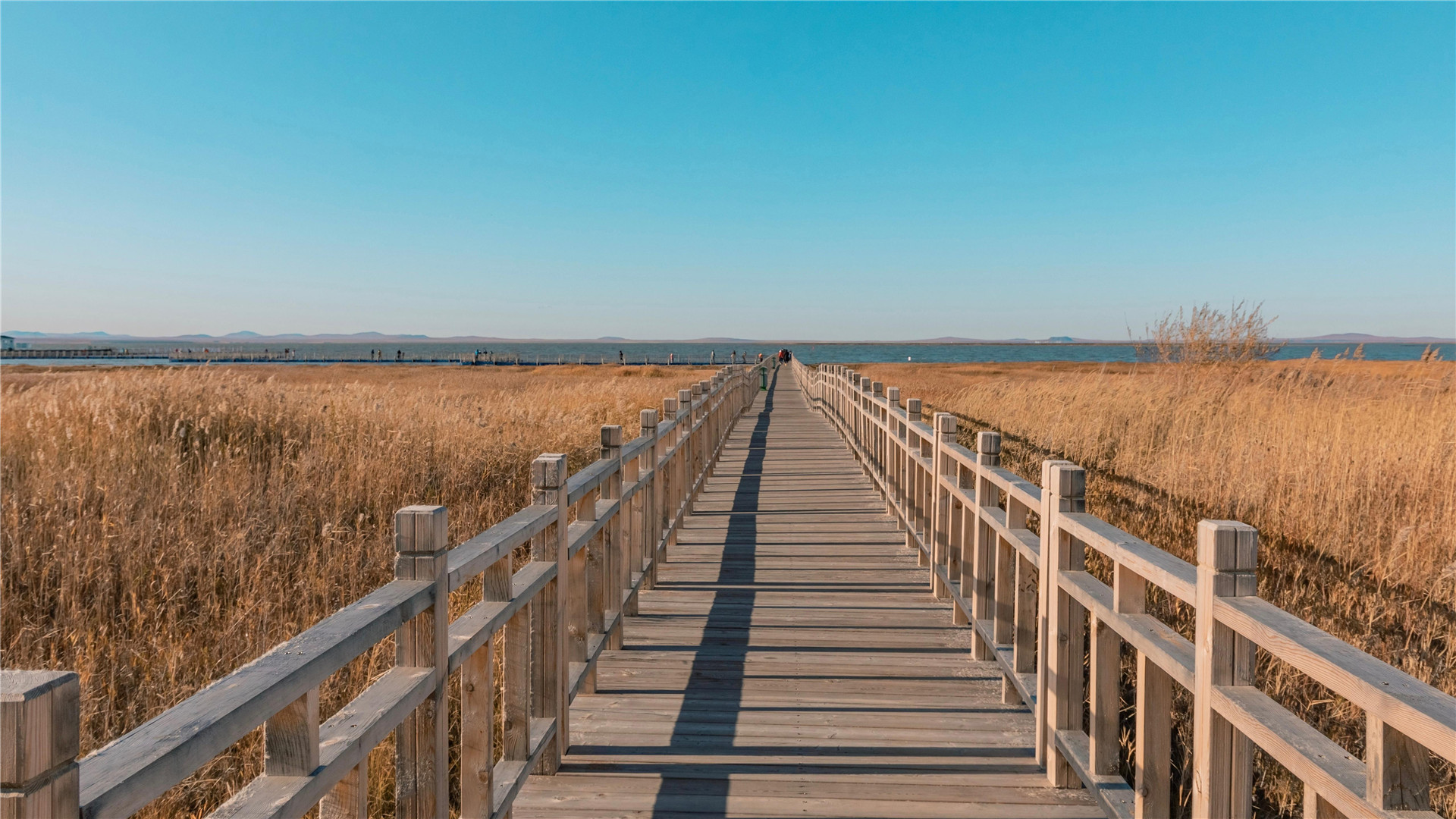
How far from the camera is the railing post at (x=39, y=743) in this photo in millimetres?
946

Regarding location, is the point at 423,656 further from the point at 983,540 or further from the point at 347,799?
the point at 983,540

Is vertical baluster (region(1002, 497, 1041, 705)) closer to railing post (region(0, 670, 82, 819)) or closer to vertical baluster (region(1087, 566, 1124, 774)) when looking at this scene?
vertical baluster (region(1087, 566, 1124, 774))

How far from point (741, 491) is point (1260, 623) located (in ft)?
27.3

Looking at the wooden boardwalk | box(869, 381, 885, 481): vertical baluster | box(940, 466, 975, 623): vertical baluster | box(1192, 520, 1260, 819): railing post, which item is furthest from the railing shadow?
box(869, 381, 885, 481): vertical baluster

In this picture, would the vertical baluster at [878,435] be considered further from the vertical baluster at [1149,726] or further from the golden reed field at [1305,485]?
the vertical baluster at [1149,726]

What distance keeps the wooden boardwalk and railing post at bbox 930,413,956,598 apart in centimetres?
25

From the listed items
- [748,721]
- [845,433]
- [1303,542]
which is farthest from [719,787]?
[845,433]

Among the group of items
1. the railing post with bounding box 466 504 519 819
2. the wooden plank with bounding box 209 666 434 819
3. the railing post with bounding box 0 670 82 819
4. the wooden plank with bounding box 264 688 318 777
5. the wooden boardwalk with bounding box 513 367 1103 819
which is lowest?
the wooden boardwalk with bounding box 513 367 1103 819

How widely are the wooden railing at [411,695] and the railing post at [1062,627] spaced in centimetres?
192

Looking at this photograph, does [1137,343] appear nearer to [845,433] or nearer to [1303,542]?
[845,433]

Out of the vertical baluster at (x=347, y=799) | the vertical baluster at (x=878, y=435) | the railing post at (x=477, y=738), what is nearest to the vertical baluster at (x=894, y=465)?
the vertical baluster at (x=878, y=435)

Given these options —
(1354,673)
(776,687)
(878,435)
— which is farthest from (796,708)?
(878,435)

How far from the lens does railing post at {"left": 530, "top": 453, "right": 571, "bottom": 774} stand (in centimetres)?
317

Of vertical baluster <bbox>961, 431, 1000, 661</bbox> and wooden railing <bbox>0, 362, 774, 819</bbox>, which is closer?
wooden railing <bbox>0, 362, 774, 819</bbox>
